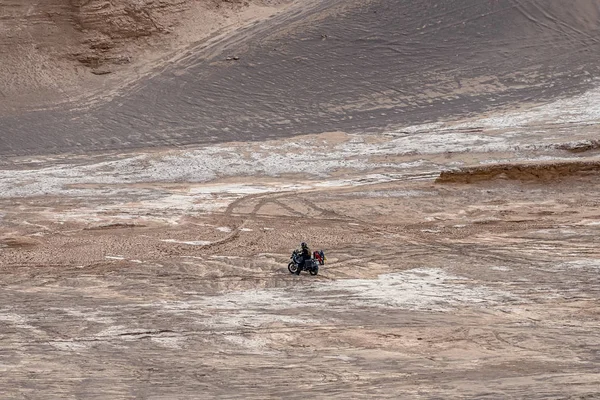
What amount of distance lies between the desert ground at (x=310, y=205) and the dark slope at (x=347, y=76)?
0.07 metres

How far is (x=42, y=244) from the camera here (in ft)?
56.0

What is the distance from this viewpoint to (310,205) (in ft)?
64.4

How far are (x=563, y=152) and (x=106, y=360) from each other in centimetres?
1400

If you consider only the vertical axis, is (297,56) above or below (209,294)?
above

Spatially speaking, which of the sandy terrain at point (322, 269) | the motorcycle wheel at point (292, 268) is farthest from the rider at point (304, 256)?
the sandy terrain at point (322, 269)

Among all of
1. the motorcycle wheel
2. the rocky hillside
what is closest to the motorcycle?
the motorcycle wheel

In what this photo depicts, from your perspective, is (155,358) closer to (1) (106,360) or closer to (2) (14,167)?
(1) (106,360)

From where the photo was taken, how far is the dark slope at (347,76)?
25625 mm

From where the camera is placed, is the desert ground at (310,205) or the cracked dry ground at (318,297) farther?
the desert ground at (310,205)

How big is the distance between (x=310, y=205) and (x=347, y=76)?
884cm

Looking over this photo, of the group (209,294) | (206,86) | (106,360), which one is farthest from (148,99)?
(106,360)

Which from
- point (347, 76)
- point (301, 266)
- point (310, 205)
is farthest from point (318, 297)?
point (347, 76)

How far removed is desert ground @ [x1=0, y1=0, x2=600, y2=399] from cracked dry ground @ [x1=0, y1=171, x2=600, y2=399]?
51 mm

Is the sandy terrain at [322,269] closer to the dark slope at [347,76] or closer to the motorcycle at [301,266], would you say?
the motorcycle at [301,266]
